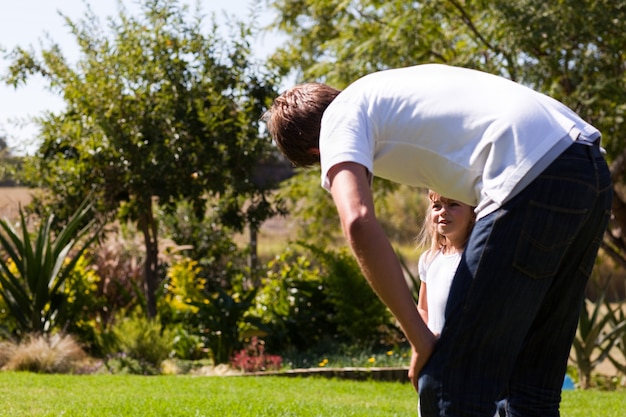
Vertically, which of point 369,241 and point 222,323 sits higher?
point 369,241

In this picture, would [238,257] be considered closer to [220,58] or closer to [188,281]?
[188,281]

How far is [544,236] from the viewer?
2375 mm

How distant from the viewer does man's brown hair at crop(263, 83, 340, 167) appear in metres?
2.69

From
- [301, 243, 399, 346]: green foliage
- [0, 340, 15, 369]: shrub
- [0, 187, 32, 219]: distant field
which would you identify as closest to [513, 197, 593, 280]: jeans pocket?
[0, 340, 15, 369]: shrub

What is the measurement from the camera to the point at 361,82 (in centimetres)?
254

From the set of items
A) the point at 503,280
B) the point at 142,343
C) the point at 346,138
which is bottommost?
the point at 142,343

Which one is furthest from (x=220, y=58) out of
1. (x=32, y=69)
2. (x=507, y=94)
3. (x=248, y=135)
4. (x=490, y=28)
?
(x=507, y=94)

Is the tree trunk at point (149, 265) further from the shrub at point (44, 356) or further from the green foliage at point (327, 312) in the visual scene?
the shrub at point (44, 356)

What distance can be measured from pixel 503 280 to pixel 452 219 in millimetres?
891

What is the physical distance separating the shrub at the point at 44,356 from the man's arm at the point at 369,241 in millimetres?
6824

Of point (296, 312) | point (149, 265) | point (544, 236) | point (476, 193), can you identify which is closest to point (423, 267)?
point (476, 193)

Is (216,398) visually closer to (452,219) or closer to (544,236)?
(452,219)

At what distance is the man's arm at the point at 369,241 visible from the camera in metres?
2.32

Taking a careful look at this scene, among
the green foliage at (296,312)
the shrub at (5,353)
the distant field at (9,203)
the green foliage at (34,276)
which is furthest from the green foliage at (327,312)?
the distant field at (9,203)
